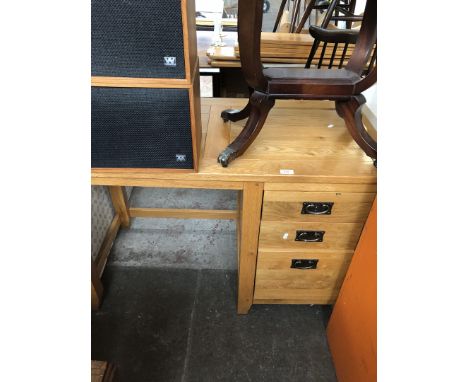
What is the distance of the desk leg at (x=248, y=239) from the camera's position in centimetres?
94

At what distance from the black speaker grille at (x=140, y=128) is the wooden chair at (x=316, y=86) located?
15 cm

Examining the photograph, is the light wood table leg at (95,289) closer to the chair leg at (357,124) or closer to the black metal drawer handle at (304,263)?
the black metal drawer handle at (304,263)

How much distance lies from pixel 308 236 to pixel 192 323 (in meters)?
0.62

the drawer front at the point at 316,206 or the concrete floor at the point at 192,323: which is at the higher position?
the drawer front at the point at 316,206

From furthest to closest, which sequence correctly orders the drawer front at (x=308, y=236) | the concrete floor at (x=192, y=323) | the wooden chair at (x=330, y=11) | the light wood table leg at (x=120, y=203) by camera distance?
the light wood table leg at (x=120, y=203) < the wooden chair at (x=330, y=11) < the concrete floor at (x=192, y=323) < the drawer front at (x=308, y=236)

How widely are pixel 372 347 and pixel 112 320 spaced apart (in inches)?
38.1

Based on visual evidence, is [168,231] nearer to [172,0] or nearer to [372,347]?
[372,347]

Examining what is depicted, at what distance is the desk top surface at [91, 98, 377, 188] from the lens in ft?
2.98

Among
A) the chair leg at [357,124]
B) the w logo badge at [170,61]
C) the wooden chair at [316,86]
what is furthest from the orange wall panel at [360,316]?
the w logo badge at [170,61]

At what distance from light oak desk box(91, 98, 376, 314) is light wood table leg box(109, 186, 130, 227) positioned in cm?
59

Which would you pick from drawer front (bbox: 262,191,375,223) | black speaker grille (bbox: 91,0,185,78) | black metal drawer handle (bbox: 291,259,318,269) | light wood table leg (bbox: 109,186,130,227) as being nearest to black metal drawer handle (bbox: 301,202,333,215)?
drawer front (bbox: 262,191,375,223)

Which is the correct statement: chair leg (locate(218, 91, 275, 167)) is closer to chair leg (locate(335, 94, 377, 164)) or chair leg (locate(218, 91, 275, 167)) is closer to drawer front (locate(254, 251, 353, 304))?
chair leg (locate(335, 94, 377, 164))

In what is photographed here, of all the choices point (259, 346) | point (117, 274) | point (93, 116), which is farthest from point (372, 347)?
Result: point (117, 274)

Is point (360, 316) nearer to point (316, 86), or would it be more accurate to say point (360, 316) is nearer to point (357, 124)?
point (357, 124)
